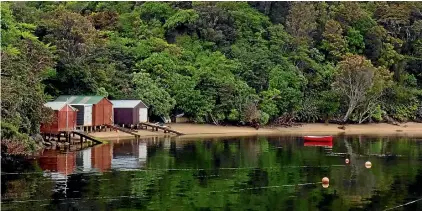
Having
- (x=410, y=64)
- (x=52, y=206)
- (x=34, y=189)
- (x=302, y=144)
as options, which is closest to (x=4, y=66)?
(x=34, y=189)

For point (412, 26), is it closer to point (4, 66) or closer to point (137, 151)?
point (137, 151)

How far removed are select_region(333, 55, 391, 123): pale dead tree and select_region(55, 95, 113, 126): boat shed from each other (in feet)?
A: 112

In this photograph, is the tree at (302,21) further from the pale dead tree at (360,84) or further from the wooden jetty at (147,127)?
the wooden jetty at (147,127)

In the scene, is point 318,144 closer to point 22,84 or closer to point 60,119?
point 60,119

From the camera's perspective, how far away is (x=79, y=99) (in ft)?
236

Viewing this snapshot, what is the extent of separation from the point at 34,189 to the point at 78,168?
9.37 metres

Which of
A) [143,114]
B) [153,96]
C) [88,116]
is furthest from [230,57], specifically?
[88,116]

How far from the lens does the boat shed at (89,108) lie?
7069cm

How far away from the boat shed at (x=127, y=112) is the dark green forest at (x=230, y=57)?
82.1 inches

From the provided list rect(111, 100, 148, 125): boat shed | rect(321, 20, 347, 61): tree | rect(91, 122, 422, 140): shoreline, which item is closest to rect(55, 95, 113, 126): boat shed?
rect(91, 122, 422, 140): shoreline

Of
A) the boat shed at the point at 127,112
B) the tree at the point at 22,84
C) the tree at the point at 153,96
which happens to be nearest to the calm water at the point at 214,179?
the tree at the point at 22,84

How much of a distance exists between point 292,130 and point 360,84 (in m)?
11.0

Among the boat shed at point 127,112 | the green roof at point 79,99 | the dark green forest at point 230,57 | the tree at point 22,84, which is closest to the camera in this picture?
the tree at point 22,84

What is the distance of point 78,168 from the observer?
155 ft
